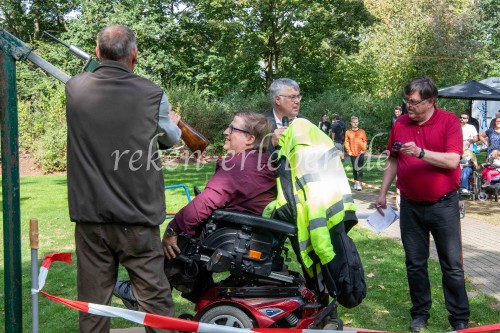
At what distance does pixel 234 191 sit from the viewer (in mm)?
4062

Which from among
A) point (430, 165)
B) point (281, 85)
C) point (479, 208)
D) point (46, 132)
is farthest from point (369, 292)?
point (46, 132)

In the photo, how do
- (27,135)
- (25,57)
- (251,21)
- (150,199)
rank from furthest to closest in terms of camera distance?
(251,21) → (27,135) → (25,57) → (150,199)

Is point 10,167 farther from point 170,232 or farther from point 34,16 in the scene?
point 34,16

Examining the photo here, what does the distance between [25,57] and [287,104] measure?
2291mm

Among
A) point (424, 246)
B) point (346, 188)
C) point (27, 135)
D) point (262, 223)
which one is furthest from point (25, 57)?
point (27, 135)

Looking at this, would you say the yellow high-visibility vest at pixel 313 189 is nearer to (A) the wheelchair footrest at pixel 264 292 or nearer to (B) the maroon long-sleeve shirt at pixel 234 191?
(B) the maroon long-sleeve shirt at pixel 234 191

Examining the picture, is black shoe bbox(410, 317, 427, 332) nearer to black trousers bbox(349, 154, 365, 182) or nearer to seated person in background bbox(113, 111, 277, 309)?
seated person in background bbox(113, 111, 277, 309)

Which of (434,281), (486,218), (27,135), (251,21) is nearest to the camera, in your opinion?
(434,281)

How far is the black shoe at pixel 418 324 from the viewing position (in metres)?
5.00

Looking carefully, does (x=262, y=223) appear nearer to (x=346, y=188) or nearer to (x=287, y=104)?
(x=346, y=188)

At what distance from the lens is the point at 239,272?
3998 millimetres

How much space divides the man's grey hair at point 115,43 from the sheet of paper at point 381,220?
2.63 meters

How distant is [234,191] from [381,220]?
1.61m

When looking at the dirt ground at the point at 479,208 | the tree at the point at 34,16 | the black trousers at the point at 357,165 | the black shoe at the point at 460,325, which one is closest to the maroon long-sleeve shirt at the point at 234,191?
the black shoe at the point at 460,325
